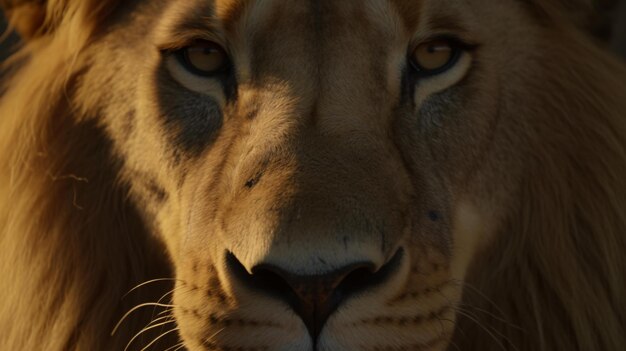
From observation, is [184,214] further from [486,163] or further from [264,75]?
[486,163]

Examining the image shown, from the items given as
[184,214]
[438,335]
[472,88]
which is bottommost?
[438,335]

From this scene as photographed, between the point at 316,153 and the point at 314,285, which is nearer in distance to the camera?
the point at 314,285

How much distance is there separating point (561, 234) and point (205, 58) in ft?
3.36

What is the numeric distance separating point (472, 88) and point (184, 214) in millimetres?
771

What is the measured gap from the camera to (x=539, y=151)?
2795mm

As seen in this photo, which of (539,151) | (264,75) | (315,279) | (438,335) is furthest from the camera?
(539,151)

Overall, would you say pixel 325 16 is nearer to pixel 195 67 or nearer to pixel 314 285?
pixel 195 67

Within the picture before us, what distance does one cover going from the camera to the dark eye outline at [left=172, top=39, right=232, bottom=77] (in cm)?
266

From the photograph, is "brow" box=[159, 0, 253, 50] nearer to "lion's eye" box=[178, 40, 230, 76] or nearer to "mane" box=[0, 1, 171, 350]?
"lion's eye" box=[178, 40, 230, 76]

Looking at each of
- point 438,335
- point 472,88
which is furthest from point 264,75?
point 438,335

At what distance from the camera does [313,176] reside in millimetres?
2285

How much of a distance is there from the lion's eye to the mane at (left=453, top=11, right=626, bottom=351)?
0.79 m

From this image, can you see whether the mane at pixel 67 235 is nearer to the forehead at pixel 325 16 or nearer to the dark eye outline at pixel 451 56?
the forehead at pixel 325 16

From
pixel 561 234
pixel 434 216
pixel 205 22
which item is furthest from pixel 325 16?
pixel 561 234
